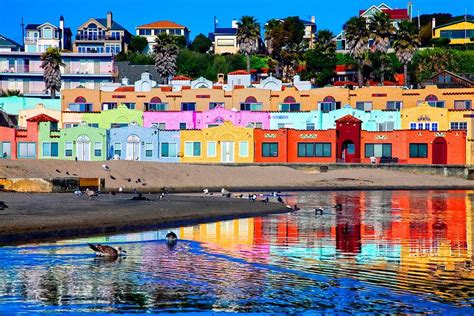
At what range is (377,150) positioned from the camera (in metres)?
87.2

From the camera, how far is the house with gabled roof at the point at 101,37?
154 m

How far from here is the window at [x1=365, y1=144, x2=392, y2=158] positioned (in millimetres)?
86875

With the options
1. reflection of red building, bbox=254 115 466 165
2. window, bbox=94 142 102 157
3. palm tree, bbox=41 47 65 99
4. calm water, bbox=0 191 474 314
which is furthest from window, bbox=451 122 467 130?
calm water, bbox=0 191 474 314

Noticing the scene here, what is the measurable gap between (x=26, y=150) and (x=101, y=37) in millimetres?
73409

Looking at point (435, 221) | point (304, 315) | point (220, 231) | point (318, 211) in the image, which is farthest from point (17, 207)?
point (304, 315)

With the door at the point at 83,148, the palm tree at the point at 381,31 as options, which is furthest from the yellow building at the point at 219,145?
the palm tree at the point at 381,31

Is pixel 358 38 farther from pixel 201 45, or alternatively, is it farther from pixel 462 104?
pixel 201 45

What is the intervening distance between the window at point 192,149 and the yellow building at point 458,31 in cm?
7396

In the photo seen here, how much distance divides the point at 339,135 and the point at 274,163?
23.2ft

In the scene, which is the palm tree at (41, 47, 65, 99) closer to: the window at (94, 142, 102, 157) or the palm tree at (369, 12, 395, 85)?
the window at (94, 142, 102, 157)

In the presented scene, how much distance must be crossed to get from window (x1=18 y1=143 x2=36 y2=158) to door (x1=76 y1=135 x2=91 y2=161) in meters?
4.06

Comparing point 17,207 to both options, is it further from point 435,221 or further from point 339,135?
point 339,135

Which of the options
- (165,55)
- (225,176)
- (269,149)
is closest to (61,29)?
(165,55)

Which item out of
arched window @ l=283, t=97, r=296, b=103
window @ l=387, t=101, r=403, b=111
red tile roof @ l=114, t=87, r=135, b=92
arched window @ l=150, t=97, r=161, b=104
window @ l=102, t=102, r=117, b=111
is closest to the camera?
window @ l=387, t=101, r=403, b=111
